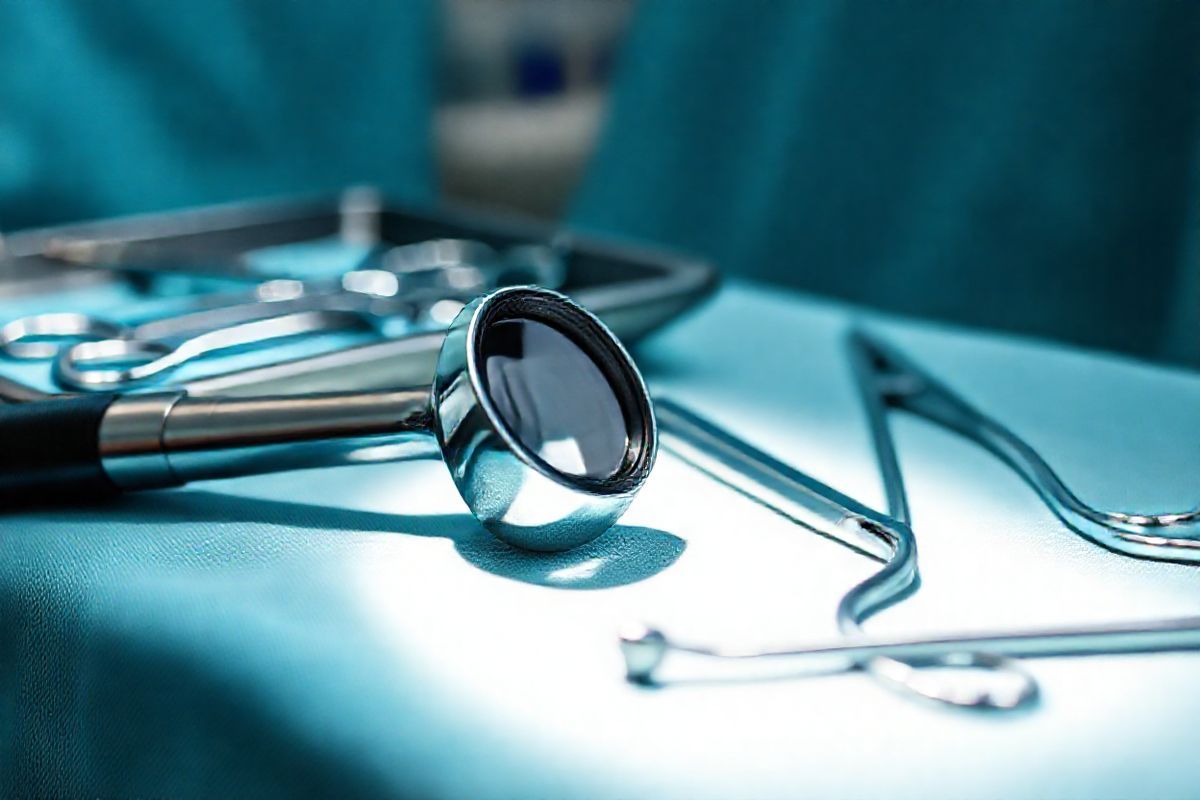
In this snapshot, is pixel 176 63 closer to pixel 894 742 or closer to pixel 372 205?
pixel 372 205

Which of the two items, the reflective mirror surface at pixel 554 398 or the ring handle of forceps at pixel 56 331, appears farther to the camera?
the ring handle of forceps at pixel 56 331

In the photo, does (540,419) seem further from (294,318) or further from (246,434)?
(294,318)

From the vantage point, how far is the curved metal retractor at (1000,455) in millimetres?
396

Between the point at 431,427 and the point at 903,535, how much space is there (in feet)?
0.48

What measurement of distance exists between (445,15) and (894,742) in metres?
1.00

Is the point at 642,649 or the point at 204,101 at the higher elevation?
the point at 204,101

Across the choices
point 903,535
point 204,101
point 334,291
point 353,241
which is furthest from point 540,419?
point 204,101

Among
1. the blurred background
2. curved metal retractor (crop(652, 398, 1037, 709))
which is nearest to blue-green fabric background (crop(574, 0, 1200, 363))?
the blurred background

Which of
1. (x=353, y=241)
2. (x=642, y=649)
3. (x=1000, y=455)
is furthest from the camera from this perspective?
(x=353, y=241)

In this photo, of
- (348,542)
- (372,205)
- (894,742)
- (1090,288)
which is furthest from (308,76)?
(894,742)

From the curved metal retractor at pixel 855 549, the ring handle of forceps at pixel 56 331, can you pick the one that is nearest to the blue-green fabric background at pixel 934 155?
the curved metal retractor at pixel 855 549

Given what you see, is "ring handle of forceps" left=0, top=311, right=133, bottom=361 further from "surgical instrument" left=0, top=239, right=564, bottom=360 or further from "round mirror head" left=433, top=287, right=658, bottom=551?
"round mirror head" left=433, top=287, right=658, bottom=551

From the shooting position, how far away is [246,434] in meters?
0.39

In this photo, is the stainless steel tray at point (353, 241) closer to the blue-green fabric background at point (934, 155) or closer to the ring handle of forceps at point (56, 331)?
the ring handle of forceps at point (56, 331)
